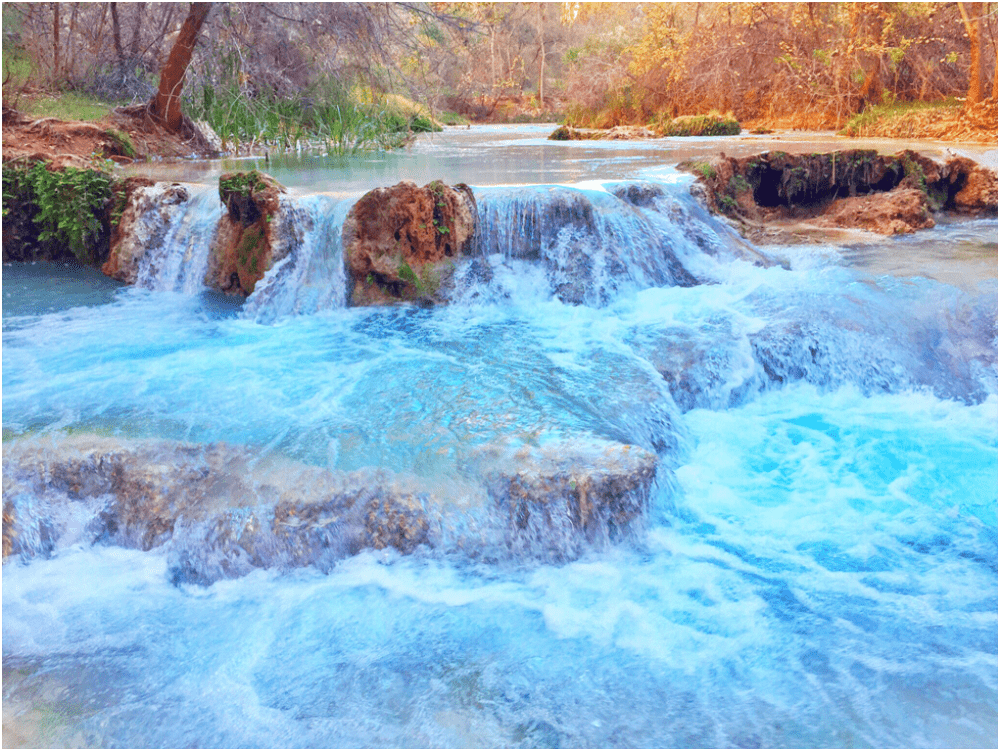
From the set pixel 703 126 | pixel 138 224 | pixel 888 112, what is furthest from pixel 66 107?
pixel 888 112

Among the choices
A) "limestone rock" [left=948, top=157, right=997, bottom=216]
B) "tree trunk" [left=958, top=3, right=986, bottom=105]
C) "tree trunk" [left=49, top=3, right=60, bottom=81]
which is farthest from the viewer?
"tree trunk" [left=958, top=3, right=986, bottom=105]

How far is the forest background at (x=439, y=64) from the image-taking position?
30.5 ft

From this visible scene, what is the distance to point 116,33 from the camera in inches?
412

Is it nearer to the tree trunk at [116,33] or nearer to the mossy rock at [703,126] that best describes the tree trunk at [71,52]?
the tree trunk at [116,33]

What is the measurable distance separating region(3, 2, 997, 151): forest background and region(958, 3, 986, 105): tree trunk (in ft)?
0.12

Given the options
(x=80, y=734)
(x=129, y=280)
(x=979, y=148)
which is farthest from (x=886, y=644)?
(x=979, y=148)

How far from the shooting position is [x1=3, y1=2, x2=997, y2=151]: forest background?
9289mm

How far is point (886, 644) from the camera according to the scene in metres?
2.63

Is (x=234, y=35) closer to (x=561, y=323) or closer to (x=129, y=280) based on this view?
(x=129, y=280)

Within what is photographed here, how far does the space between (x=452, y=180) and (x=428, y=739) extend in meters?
7.09

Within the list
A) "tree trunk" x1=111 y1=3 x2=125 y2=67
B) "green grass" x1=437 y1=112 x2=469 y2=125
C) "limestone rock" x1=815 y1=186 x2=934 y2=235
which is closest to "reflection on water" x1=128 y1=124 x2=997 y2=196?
"limestone rock" x1=815 y1=186 x2=934 y2=235

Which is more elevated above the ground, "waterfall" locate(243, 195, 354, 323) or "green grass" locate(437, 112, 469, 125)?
"green grass" locate(437, 112, 469, 125)

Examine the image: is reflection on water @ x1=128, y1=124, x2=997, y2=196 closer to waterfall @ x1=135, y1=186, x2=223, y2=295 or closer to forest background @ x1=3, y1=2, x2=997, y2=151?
forest background @ x1=3, y1=2, x2=997, y2=151

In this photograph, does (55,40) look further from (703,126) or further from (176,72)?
(703,126)
